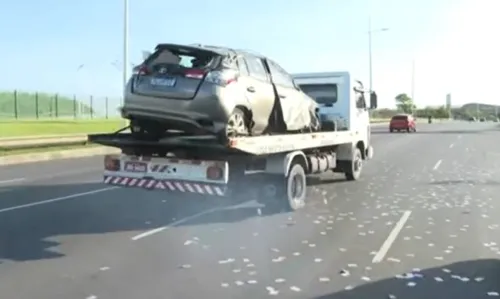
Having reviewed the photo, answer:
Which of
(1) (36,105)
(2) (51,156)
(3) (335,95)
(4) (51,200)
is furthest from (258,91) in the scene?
(1) (36,105)

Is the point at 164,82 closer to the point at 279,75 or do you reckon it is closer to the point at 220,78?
the point at 220,78

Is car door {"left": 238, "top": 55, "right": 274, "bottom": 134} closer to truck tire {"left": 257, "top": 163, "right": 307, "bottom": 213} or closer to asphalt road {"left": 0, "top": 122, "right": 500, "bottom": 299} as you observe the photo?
truck tire {"left": 257, "top": 163, "right": 307, "bottom": 213}

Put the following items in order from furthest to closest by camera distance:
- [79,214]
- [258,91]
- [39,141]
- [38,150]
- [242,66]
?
[39,141] → [38,150] → [258,91] → [79,214] → [242,66]

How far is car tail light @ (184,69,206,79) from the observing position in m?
9.70

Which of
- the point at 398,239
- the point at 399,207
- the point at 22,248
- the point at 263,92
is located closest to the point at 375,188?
the point at 399,207

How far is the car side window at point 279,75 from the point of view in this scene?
11758 mm

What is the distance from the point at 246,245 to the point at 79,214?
3565 millimetres

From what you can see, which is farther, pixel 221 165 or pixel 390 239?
pixel 221 165

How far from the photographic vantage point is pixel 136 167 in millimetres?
10352

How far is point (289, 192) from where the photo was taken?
37.3 ft

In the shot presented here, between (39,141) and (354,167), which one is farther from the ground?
(39,141)

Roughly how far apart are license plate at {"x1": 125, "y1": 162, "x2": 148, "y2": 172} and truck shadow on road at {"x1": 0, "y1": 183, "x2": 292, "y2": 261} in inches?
30.6

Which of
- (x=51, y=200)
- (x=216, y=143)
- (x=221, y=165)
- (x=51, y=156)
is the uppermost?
(x=216, y=143)

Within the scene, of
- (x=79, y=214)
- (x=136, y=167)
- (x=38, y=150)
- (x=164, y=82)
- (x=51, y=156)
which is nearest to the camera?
(x=164, y=82)
